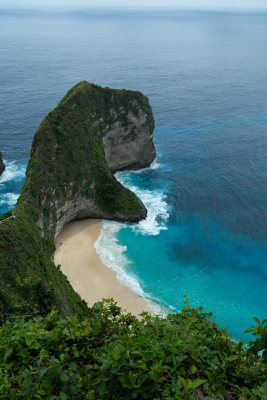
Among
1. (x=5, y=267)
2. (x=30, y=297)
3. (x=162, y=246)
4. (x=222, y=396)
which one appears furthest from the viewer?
(x=162, y=246)

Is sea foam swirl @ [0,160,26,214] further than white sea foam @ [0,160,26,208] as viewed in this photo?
No

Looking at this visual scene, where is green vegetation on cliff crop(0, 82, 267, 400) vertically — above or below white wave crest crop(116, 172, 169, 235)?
above

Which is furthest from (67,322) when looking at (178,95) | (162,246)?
(178,95)

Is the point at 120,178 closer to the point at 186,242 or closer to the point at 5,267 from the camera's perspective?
the point at 186,242

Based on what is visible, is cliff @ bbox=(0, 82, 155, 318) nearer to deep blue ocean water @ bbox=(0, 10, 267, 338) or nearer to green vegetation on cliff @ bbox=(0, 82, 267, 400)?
deep blue ocean water @ bbox=(0, 10, 267, 338)

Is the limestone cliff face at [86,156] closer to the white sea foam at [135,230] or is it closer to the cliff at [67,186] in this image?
the cliff at [67,186]

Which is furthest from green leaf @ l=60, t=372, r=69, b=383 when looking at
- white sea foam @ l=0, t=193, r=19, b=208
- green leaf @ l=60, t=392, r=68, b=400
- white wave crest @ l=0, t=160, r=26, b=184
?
white wave crest @ l=0, t=160, r=26, b=184

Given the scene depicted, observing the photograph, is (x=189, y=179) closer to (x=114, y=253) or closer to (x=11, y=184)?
(x=114, y=253)
